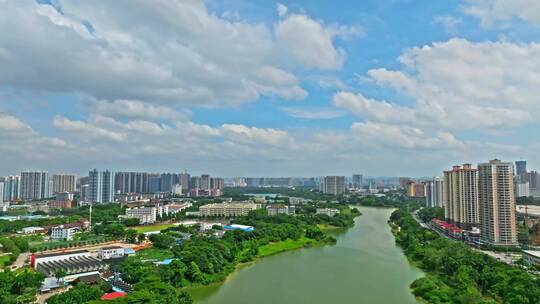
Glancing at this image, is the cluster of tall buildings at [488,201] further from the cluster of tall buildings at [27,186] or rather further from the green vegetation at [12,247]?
the cluster of tall buildings at [27,186]

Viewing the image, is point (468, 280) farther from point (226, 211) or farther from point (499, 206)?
point (226, 211)

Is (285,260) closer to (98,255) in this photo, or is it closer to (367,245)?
(367,245)

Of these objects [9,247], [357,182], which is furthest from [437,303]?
[357,182]

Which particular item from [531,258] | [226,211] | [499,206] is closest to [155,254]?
[531,258]

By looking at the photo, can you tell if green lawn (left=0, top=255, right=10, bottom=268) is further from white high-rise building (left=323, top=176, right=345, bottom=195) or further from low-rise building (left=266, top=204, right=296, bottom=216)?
white high-rise building (left=323, top=176, right=345, bottom=195)

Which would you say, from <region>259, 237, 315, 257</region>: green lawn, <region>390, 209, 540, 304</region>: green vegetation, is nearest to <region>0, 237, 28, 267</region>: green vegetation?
<region>259, 237, 315, 257</region>: green lawn
